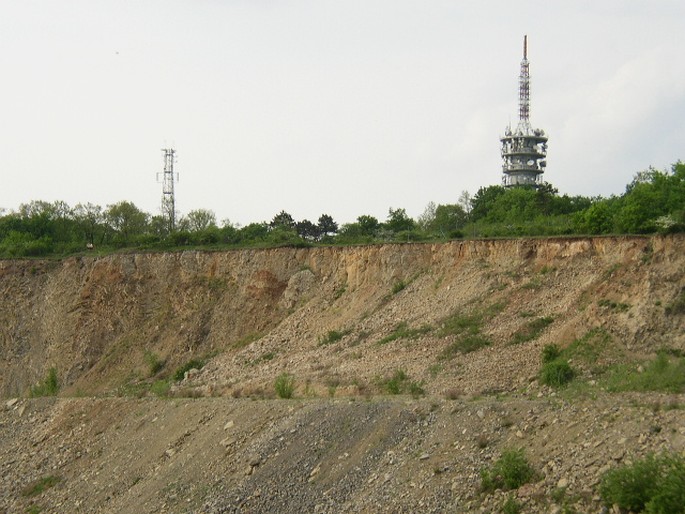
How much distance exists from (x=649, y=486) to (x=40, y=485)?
18.7 m

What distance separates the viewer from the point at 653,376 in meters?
27.5

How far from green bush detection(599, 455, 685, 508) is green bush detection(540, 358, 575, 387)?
11.4m

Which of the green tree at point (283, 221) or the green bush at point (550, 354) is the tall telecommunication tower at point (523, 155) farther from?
the green bush at point (550, 354)

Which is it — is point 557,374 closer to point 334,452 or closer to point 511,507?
point 334,452

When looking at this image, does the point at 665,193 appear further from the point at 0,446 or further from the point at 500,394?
the point at 0,446

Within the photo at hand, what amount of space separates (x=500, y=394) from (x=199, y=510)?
9.34m

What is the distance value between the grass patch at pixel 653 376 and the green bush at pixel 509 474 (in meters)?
6.89

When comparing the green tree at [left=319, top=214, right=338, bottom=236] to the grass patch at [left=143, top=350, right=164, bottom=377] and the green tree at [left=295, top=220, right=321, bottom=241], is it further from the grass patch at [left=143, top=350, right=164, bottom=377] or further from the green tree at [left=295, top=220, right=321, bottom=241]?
the grass patch at [left=143, top=350, right=164, bottom=377]

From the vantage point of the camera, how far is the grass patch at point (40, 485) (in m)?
29.8

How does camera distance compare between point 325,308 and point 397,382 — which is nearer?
point 397,382

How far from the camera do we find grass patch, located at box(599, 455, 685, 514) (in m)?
17.2

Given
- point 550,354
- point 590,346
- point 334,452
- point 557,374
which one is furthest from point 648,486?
point 590,346

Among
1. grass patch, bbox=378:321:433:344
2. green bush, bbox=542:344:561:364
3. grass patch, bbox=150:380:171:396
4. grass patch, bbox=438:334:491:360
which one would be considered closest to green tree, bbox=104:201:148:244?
grass patch, bbox=150:380:171:396

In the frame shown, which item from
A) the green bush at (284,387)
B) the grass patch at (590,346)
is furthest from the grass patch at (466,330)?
the green bush at (284,387)
